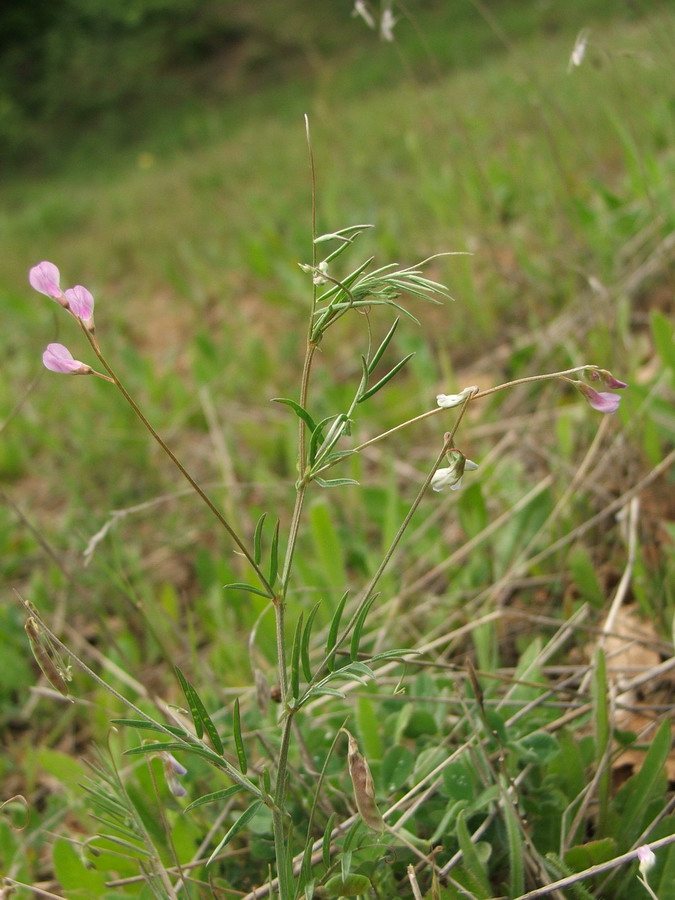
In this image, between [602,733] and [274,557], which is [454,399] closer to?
[274,557]

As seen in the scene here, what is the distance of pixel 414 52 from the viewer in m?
9.70

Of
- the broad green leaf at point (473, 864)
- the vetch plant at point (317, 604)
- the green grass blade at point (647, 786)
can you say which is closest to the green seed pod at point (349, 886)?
the vetch plant at point (317, 604)

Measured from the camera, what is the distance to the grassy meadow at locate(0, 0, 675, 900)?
1.12m

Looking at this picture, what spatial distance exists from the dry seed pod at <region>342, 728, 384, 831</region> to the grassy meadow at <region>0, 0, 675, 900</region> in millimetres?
83

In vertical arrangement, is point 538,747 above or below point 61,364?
below

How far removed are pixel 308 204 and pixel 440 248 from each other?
1585 millimetres

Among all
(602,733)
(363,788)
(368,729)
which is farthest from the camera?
(368,729)

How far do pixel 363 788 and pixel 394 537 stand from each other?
44 centimetres

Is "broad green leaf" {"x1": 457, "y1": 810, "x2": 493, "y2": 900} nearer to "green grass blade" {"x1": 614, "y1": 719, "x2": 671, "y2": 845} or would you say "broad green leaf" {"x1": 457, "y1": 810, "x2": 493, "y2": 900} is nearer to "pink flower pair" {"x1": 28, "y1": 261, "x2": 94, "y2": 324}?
"green grass blade" {"x1": 614, "y1": 719, "x2": 671, "y2": 845}

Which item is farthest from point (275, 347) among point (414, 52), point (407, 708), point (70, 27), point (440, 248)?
point (70, 27)

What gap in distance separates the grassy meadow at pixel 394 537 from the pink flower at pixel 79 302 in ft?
0.87

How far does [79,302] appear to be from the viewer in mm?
834

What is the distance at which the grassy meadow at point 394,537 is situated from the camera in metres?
1.12

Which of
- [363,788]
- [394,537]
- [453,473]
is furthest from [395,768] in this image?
[453,473]
